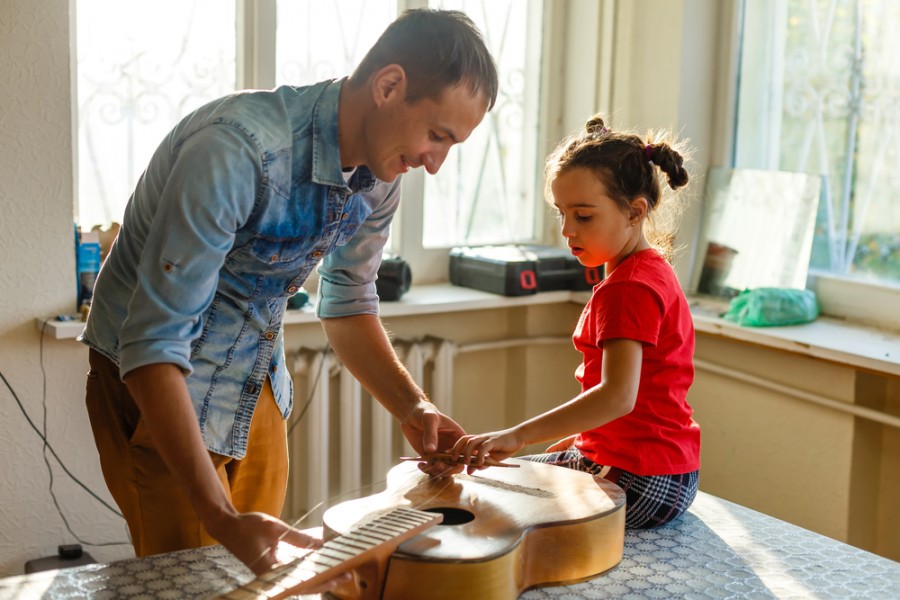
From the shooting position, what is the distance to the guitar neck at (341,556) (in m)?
0.99

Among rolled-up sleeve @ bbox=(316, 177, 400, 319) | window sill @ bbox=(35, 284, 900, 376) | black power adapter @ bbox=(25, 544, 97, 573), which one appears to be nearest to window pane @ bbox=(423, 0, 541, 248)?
window sill @ bbox=(35, 284, 900, 376)

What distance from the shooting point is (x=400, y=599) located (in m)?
1.14

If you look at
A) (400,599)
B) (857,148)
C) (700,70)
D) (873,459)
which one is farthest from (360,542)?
(700,70)

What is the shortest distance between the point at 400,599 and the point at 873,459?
5.33 feet

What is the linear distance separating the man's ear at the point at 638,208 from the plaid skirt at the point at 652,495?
1.36ft

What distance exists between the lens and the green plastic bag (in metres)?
2.49

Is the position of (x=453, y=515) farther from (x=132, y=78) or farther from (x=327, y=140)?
(x=132, y=78)

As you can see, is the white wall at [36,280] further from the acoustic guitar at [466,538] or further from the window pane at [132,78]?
the acoustic guitar at [466,538]

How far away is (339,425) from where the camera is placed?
2.72 m

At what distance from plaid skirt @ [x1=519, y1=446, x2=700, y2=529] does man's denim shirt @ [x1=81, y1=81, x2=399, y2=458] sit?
Answer: 0.49 meters

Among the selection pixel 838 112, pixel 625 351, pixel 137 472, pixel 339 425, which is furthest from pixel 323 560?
pixel 838 112

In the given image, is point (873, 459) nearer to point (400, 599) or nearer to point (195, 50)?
point (400, 599)

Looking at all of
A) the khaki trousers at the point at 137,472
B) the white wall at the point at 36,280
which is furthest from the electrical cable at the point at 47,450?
the khaki trousers at the point at 137,472

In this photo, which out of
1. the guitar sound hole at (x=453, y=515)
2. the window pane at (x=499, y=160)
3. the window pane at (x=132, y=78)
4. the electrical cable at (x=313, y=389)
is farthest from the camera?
the window pane at (x=499, y=160)
